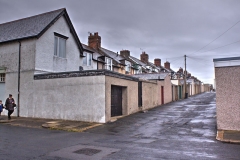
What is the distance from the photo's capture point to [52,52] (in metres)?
18.1

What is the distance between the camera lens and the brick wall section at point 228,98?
35.0 ft

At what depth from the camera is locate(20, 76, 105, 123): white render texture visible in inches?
555

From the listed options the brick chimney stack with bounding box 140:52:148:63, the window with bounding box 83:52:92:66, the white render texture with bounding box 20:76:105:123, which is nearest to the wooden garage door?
the white render texture with bounding box 20:76:105:123

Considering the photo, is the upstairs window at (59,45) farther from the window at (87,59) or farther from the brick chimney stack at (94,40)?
the brick chimney stack at (94,40)

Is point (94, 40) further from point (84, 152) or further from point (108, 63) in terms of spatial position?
point (84, 152)

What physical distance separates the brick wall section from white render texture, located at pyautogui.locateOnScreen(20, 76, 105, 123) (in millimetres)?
6727

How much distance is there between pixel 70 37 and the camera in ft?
66.7

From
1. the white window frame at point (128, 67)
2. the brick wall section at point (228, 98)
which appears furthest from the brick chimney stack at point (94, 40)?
the brick wall section at point (228, 98)

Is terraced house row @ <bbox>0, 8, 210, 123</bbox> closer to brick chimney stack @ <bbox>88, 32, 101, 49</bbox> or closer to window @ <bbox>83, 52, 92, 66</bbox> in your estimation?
window @ <bbox>83, 52, 92, 66</bbox>

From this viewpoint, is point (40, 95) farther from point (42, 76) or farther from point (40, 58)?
point (40, 58)

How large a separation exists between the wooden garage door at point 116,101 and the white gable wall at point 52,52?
5.68m

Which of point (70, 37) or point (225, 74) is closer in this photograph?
point (225, 74)

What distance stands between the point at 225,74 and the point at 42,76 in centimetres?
1233

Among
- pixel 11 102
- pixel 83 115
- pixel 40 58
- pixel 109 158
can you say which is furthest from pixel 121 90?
pixel 109 158
